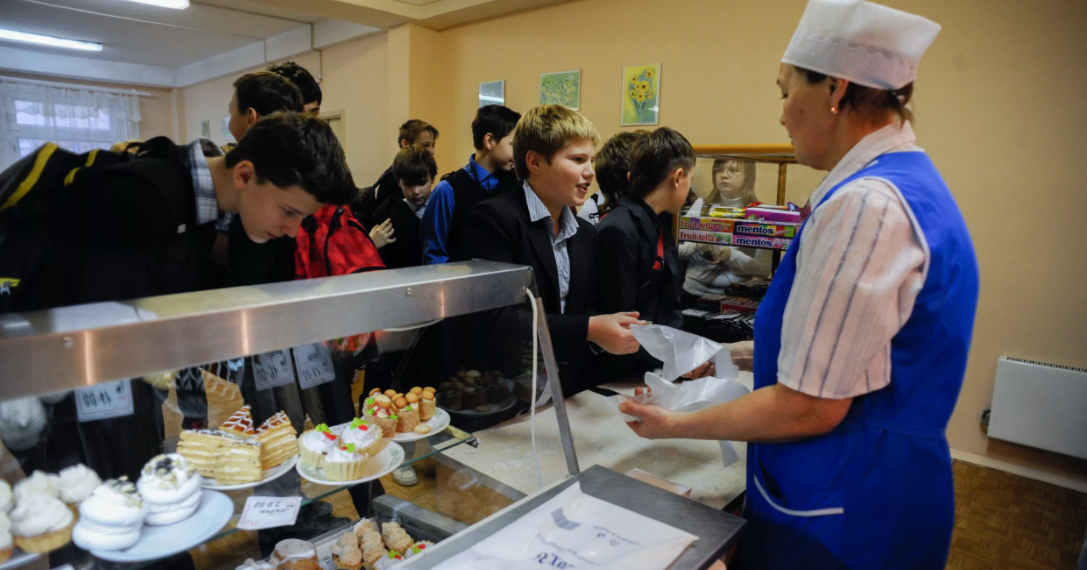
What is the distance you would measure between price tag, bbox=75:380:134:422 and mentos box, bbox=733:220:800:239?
2.93 metres

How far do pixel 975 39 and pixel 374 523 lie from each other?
153 inches

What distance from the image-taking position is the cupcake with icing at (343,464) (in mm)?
1038

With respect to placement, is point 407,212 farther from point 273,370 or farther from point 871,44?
point 871,44

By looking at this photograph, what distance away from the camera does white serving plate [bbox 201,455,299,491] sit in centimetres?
94

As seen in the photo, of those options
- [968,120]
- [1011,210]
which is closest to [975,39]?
[968,120]

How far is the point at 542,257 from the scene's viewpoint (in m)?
1.79

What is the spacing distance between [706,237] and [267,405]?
9.13 feet

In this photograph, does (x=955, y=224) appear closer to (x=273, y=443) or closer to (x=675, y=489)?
(x=675, y=489)

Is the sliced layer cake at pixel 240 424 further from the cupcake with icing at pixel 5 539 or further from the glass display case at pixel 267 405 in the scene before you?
the cupcake with icing at pixel 5 539

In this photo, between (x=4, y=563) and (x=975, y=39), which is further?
(x=975, y=39)

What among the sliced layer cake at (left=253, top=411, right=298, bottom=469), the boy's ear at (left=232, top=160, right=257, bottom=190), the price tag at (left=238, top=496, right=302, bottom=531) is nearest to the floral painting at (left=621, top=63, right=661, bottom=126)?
the boy's ear at (left=232, top=160, right=257, bottom=190)

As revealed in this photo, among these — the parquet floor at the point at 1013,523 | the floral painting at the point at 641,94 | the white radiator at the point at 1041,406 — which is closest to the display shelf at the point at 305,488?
the parquet floor at the point at 1013,523

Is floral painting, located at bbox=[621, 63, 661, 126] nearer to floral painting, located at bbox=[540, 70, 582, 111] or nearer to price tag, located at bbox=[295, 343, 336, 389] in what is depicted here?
floral painting, located at bbox=[540, 70, 582, 111]

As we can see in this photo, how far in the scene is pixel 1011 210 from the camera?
3.38m
